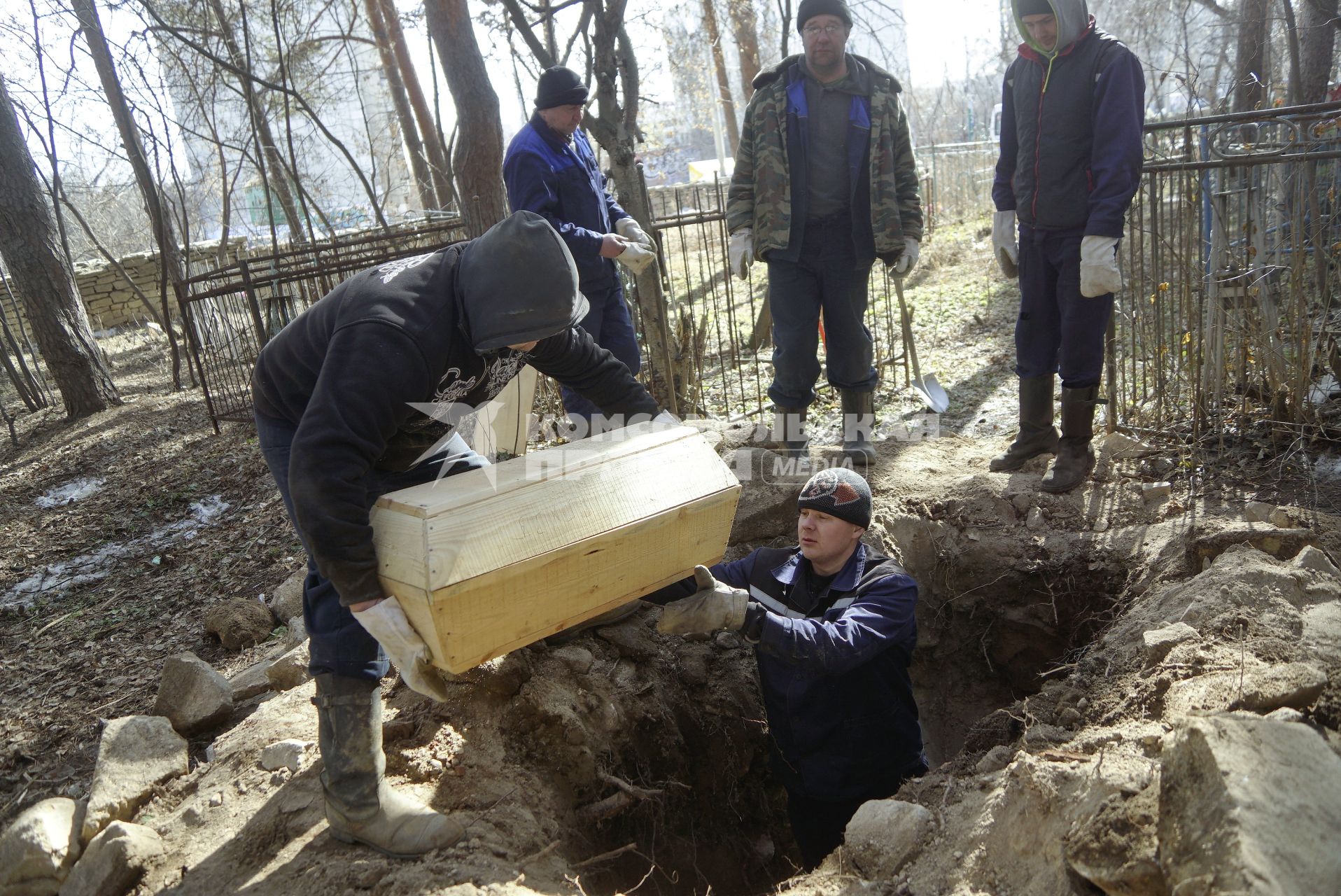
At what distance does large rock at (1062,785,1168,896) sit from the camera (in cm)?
146

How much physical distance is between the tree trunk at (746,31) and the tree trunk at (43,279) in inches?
312

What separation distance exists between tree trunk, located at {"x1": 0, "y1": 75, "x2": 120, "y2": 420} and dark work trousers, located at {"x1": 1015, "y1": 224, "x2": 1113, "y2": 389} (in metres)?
8.49

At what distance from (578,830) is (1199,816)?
166 centimetres

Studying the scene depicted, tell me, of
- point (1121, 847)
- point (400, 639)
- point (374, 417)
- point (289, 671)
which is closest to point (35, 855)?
point (289, 671)

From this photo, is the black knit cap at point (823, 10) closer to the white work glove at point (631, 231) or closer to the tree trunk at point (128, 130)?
the white work glove at point (631, 231)

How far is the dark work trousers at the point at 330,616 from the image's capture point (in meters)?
2.07

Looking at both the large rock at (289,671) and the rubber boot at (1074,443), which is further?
the rubber boot at (1074,443)

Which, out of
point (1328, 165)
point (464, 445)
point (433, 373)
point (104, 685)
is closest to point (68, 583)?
point (104, 685)

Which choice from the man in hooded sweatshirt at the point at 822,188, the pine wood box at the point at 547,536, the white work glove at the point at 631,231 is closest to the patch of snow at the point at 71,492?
the white work glove at the point at 631,231

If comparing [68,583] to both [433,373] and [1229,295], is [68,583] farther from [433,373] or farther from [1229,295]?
Result: [1229,295]

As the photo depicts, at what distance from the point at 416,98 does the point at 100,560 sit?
28.8 feet

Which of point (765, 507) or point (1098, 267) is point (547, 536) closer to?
point (765, 507)

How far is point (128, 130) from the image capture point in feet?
28.6

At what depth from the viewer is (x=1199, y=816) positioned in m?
1.39
